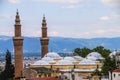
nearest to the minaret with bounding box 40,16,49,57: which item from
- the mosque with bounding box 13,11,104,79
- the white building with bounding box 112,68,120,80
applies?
the mosque with bounding box 13,11,104,79

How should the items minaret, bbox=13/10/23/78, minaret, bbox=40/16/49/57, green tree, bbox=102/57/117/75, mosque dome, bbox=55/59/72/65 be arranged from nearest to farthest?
green tree, bbox=102/57/117/75 → minaret, bbox=13/10/23/78 → mosque dome, bbox=55/59/72/65 → minaret, bbox=40/16/49/57

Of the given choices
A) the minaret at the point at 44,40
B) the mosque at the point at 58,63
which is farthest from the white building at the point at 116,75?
the minaret at the point at 44,40

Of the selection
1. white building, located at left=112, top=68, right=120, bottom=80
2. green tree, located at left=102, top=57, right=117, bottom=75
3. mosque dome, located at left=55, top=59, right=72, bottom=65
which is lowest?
white building, located at left=112, top=68, right=120, bottom=80

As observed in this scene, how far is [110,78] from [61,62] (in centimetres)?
1269

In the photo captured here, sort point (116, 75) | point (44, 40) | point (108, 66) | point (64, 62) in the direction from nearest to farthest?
point (116, 75) → point (108, 66) → point (64, 62) → point (44, 40)

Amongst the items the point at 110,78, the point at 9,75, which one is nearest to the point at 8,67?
the point at 9,75

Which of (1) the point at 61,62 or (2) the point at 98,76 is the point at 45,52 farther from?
(2) the point at 98,76

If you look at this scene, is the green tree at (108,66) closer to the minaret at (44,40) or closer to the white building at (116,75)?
the white building at (116,75)

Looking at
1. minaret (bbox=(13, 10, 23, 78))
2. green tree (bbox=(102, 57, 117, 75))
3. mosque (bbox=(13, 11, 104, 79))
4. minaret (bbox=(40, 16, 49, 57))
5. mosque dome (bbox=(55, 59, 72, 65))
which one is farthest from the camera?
minaret (bbox=(40, 16, 49, 57))

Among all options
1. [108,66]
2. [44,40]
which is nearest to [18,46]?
[44,40]

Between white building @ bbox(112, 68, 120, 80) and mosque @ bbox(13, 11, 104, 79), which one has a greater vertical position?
mosque @ bbox(13, 11, 104, 79)

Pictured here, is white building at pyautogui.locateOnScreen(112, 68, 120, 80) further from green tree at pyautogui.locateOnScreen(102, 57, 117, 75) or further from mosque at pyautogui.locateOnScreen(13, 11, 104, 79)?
mosque at pyautogui.locateOnScreen(13, 11, 104, 79)

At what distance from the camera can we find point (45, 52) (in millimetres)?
49406

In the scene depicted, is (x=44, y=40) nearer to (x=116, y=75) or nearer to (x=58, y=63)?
(x=58, y=63)
